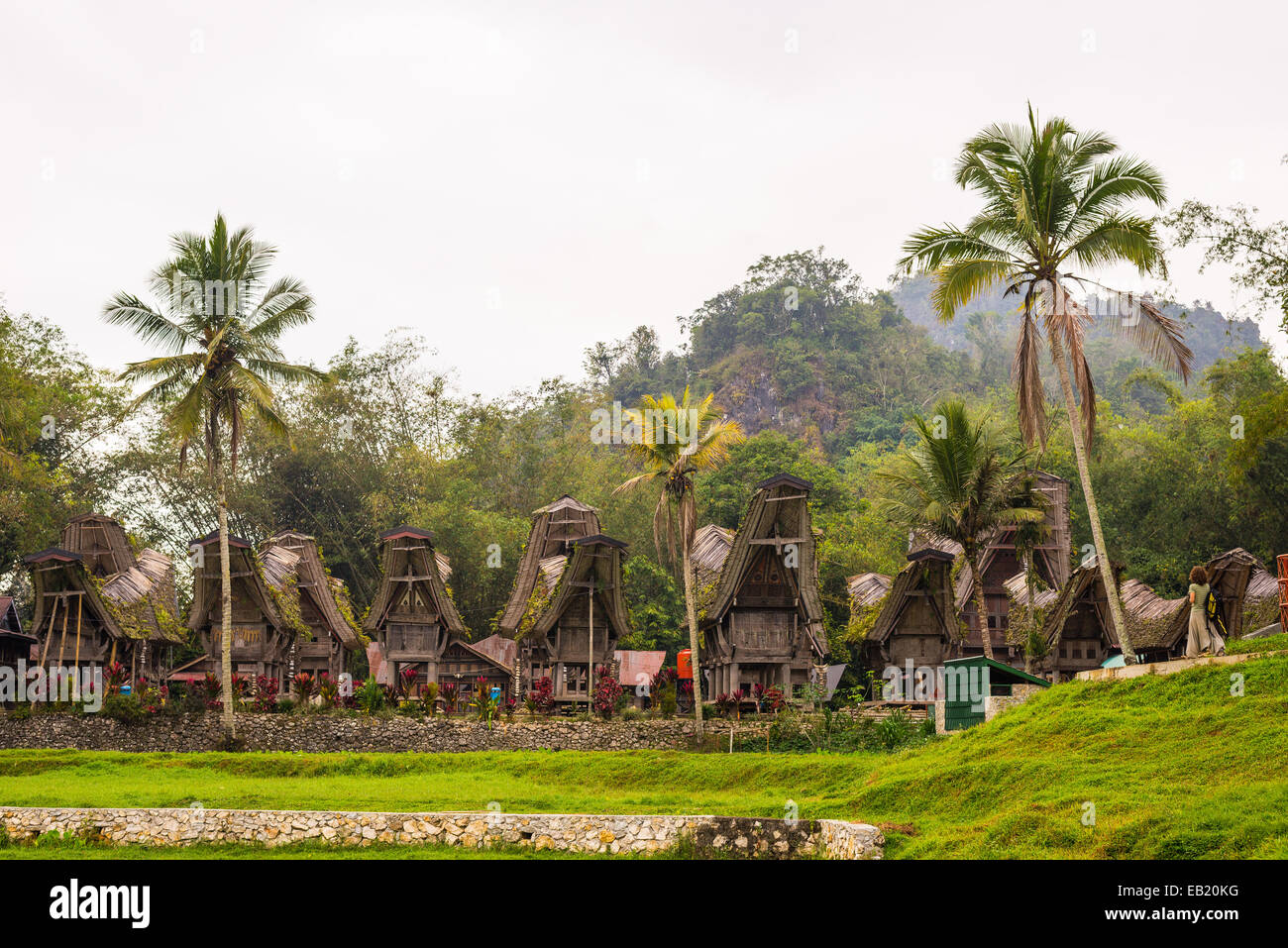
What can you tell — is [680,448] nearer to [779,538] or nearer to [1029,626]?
[779,538]

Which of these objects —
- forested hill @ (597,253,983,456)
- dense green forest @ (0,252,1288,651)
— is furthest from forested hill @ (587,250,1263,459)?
dense green forest @ (0,252,1288,651)

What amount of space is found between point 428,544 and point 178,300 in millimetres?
9241

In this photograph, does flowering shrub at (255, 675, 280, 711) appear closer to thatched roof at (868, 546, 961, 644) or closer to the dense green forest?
the dense green forest

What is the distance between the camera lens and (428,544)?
33406mm

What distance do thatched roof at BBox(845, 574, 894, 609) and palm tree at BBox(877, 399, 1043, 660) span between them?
515 cm

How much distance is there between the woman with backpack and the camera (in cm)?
1897

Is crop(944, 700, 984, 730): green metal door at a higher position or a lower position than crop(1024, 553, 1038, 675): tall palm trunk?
lower

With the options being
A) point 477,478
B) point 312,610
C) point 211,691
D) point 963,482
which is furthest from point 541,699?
point 477,478

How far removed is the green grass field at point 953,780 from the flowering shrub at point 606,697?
128 inches

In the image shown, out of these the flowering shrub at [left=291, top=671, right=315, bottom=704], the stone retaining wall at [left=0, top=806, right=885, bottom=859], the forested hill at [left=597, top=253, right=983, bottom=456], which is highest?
the forested hill at [left=597, top=253, right=983, bottom=456]

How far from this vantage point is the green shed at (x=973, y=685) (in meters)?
25.0

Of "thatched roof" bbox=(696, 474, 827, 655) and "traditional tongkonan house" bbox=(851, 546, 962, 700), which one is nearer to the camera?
"thatched roof" bbox=(696, 474, 827, 655)
